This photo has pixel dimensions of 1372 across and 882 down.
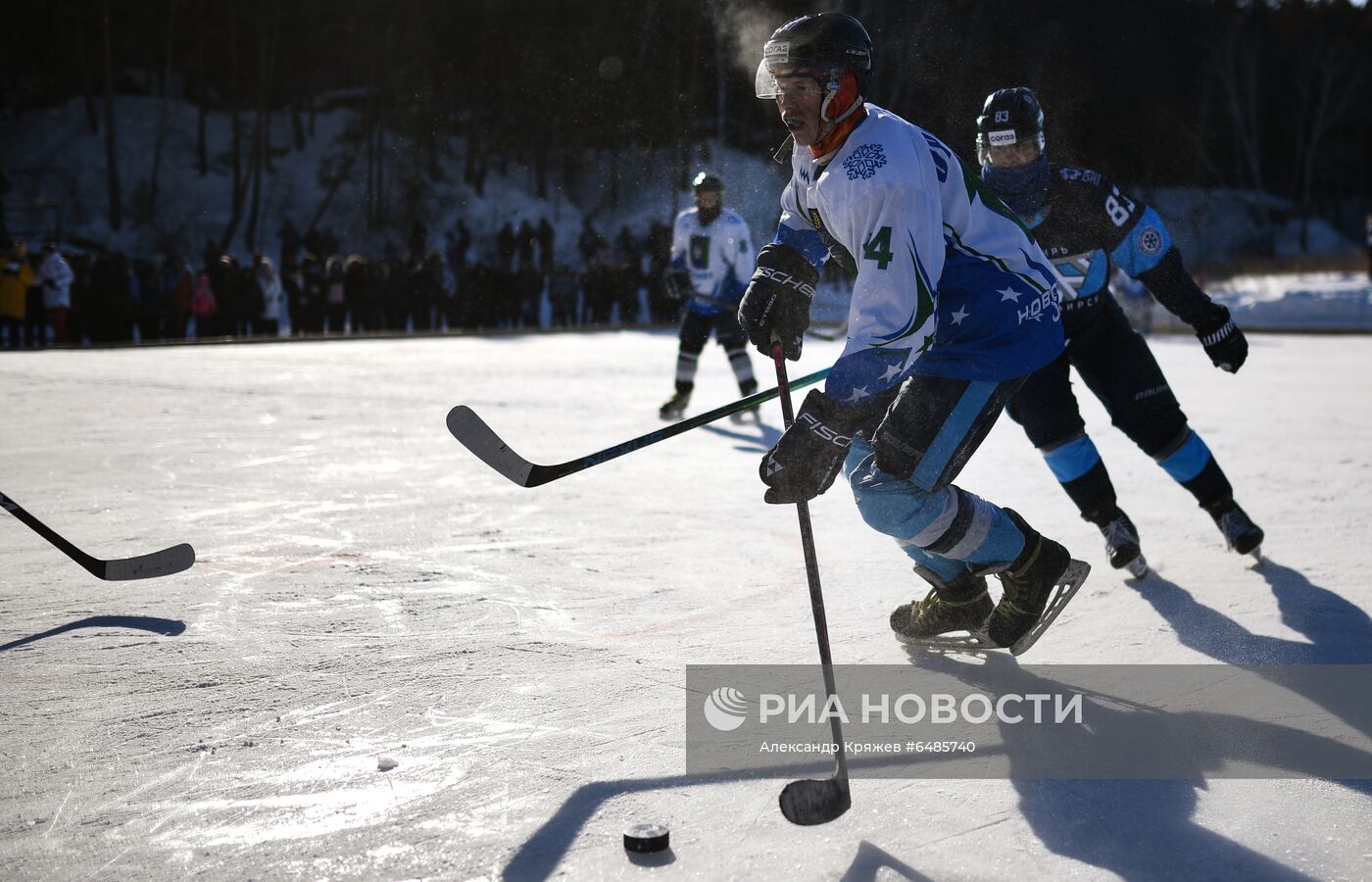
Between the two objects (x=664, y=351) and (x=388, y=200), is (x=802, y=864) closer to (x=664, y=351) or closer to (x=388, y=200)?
(x=664, y=351)

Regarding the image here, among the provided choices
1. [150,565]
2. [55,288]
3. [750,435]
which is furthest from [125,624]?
[55,288]

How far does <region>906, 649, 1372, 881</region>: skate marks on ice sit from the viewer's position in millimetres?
1877

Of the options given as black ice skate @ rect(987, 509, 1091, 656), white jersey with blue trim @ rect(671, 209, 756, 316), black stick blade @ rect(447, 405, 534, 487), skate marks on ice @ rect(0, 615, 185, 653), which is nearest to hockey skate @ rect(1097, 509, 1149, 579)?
black ice skate @ rect(987, 509, 1091, 656)

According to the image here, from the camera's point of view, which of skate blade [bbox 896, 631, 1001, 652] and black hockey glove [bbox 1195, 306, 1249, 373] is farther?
black hockey glove [bbox 1195, 306, 1249, 373]

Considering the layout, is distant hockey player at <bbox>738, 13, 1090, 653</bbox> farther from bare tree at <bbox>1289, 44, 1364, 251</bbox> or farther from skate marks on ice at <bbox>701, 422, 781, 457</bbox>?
bare tree at <bbox>1289, 44, 1364, 251</bbox>

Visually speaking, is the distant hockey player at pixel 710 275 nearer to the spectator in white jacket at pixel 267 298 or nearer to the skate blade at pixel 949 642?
the skate blade at pixel 949 642

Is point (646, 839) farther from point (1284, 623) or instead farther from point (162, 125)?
point (162, 125)

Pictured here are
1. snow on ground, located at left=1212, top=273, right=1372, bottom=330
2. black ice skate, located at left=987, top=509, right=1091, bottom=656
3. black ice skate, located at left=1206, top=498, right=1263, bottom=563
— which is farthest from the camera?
snow on ground, located at left=1212, top=273, right=1372, bottom=330

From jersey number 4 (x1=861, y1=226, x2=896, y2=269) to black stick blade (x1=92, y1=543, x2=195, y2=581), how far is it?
2038 millimetres

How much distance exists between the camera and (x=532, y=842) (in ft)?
6.26

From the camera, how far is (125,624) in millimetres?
3076

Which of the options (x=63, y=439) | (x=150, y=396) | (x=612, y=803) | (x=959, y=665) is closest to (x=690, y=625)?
(x=959, y=665)

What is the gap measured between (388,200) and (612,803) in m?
27.9

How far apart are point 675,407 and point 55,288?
9779 millimetres
